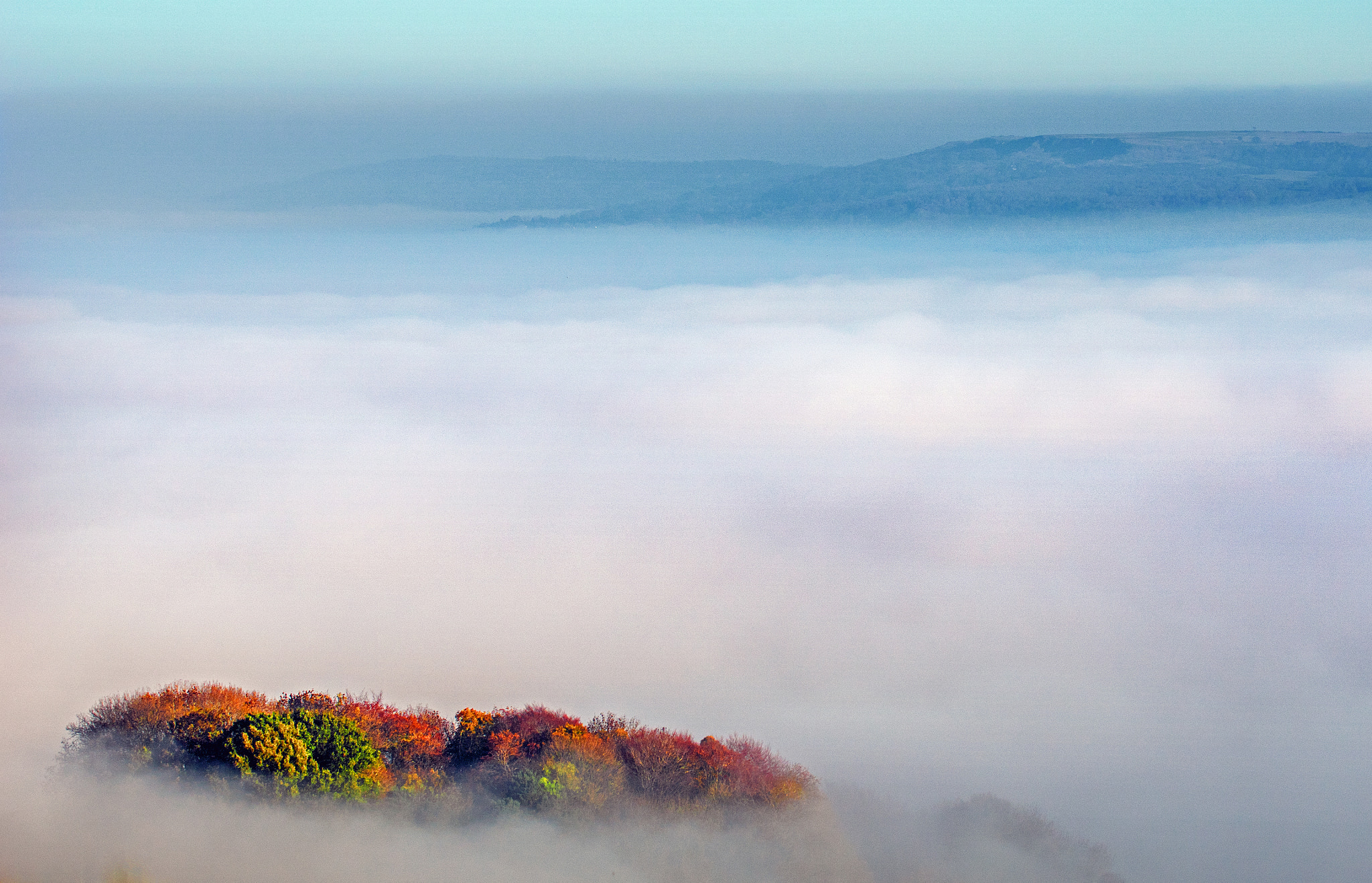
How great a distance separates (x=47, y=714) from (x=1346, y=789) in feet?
245

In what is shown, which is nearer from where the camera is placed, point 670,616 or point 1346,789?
point 1346,789

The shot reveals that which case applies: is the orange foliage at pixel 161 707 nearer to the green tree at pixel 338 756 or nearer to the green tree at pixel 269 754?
the green tree at pixel 338 756

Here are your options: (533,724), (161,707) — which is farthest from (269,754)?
(533,724)

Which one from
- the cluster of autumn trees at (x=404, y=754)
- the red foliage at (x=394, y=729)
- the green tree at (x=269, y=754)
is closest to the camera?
the green tree at (x=269, y=754)

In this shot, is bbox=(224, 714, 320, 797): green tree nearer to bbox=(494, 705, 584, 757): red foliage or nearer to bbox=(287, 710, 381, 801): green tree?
bbox=(287, 710, 381, 801): green tree

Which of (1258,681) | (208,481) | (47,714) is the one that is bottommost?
(47,714)

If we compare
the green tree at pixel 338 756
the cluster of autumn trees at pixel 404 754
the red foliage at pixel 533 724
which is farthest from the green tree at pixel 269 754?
the red foliage at pixel 533 724

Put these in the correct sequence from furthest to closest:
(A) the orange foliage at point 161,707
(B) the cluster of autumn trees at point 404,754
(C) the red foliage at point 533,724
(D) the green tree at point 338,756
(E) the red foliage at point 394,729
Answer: (C) the red foliage at point 533,724, (E) the red foliage at point 394,729, (A) the orange foliage at point 161,707, (D) the green tree at point 338,756, (B) the cluster of autumn trees at point 404,754

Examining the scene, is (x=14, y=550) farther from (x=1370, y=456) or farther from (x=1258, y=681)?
(x=1370, y=456)

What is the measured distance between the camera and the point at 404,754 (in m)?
28.6

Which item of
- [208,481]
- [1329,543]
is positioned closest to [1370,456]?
[1329,543]

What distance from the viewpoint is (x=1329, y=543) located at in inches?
6014

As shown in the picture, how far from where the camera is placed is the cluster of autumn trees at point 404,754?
78.8 feet

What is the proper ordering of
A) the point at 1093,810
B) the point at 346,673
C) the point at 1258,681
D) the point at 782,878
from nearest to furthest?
the point at 782,878
the point at 1093,810
the point at 346,673
the point at 1258,681
